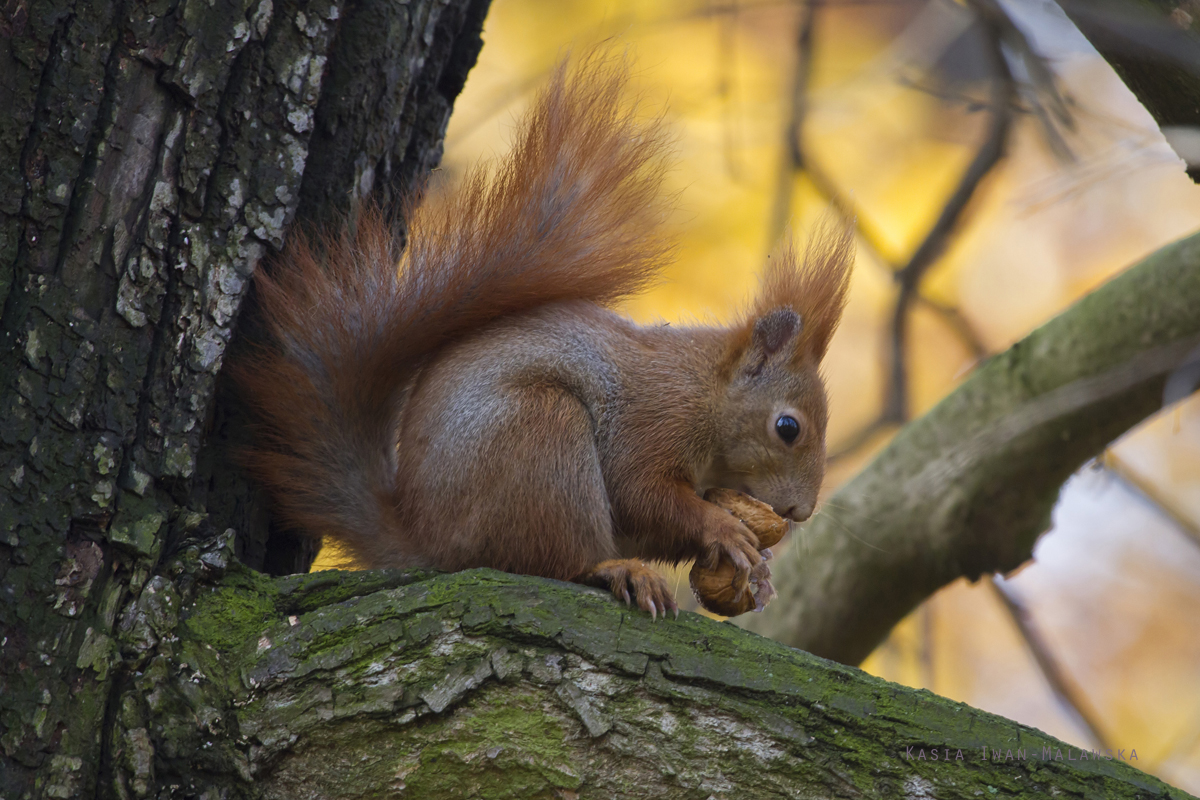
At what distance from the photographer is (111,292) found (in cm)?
140

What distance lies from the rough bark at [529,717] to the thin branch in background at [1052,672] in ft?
4.79

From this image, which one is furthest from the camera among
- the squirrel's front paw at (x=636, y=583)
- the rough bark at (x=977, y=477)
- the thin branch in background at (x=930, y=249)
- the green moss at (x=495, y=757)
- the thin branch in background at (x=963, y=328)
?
the thin branch in background at (x=963, y=328)

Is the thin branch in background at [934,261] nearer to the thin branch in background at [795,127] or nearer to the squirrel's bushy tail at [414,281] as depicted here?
the thin branch in background at [795,127]

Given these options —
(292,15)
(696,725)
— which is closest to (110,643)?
(696,725)

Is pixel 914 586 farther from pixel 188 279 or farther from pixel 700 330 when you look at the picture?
pixel 188 279

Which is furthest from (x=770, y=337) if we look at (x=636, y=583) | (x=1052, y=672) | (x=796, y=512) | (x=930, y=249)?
(x=1052, y=672)

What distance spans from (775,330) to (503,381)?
66 cm

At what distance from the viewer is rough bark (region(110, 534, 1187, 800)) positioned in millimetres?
1229

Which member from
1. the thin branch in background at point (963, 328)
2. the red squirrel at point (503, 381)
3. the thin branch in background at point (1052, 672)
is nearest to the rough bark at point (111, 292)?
the red squirrel at point (503, 381)

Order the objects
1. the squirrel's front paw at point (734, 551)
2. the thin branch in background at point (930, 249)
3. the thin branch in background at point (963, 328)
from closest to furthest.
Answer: the squirrel's front paw at point (734, 551)
the thin branch in background at point (930, 249)
the thin branch in background at point (963, 328)

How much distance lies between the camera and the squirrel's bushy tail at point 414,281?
164 cm

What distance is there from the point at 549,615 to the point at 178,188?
80cm

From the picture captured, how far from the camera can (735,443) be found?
213 cm

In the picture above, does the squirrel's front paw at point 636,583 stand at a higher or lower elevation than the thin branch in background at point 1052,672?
lower
